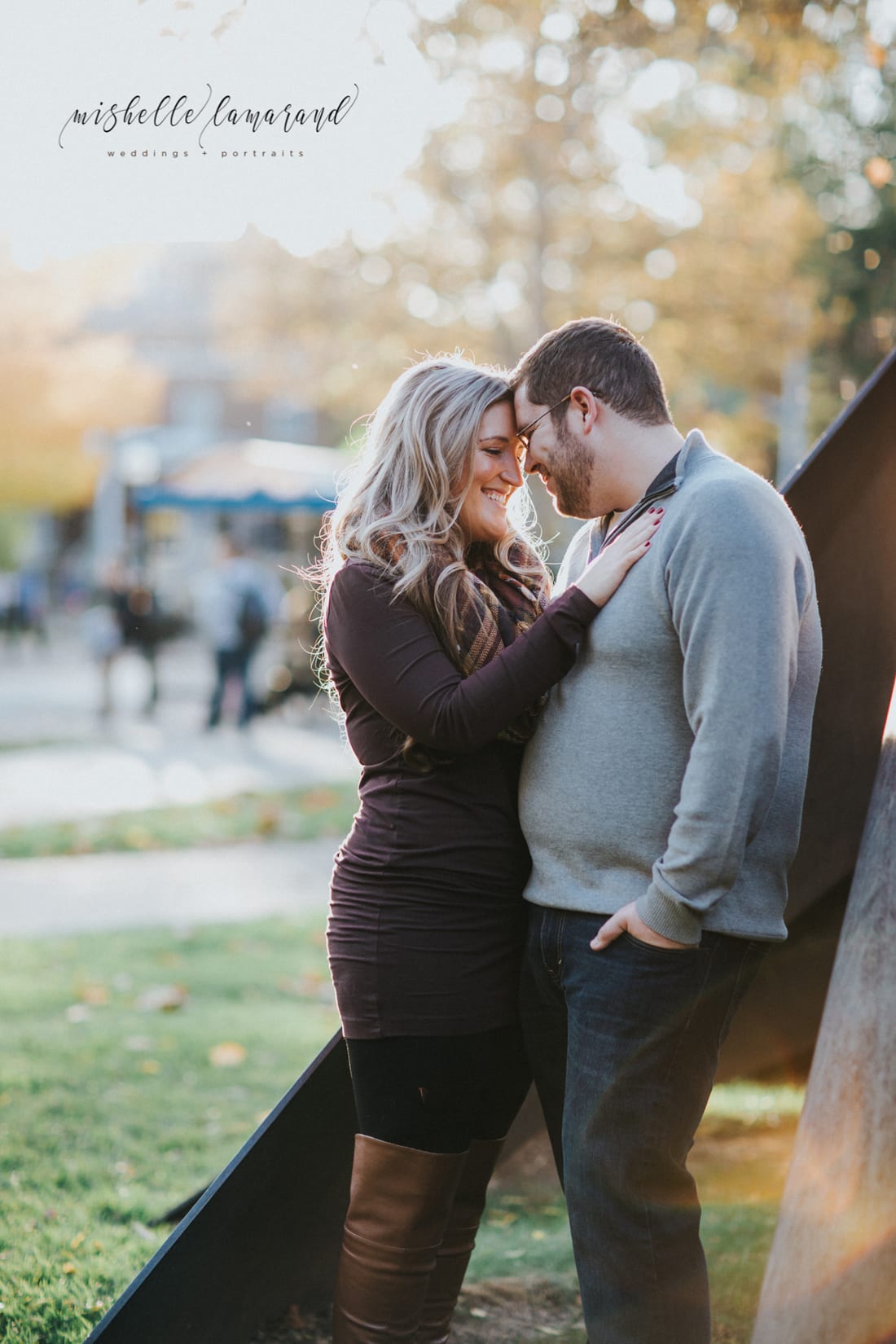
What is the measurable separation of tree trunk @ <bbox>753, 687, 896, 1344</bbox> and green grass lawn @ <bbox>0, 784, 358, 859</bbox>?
6545mm

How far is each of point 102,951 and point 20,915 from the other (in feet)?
2.85

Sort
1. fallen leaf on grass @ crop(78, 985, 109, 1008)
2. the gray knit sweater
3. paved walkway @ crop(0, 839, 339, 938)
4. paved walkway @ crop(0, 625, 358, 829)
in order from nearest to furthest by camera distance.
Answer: the gray knit sweater, fallen leaf on grass @ crop(78, 985, 109, 1008), paved walkway @ crop(0, 839, 339, 938), paved walkway @ crop(0, 625, 358, 829)

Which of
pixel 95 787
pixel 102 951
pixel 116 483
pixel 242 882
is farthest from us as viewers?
pixel 116 483

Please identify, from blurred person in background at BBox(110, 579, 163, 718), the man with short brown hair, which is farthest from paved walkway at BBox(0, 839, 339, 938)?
blurred person in background at BBox(110, 579, 163, 718)

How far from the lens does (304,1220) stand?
3.07m

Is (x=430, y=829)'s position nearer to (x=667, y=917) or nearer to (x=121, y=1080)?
(x=667, y=917)

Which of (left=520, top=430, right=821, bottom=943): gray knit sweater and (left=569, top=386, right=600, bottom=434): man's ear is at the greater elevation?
(left=569, top=386, right=600, bottom=434): man's ear

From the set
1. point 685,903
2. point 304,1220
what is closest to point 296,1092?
point 304,1220

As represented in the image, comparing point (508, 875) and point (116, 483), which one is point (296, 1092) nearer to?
point (508, 875)

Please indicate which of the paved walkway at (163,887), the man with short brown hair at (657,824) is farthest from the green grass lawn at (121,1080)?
the man with short brown hair at (657,824)

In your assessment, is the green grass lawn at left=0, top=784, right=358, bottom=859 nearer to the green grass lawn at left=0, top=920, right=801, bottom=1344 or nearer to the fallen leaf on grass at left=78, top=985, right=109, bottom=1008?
the green grass lawn at left=0, top=920, right=801, bottom=1344

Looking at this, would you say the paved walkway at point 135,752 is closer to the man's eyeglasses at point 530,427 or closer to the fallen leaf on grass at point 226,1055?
the fallen leaf on grass at point 226,1055

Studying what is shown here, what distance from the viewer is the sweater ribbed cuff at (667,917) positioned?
7.25 feet

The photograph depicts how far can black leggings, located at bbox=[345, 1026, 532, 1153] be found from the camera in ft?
8.12
